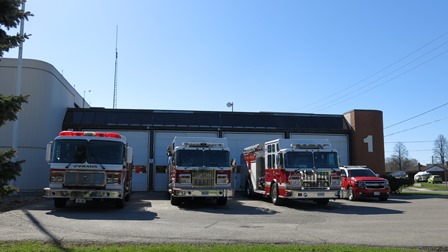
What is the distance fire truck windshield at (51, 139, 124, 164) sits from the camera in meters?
16.2

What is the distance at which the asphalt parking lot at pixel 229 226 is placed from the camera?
10016mm

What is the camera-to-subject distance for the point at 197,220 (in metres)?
13.8

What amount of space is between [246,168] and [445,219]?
42.5ft

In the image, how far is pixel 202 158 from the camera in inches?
743

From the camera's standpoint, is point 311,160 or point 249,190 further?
point 249,190

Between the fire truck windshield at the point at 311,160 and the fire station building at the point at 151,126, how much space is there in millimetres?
9367

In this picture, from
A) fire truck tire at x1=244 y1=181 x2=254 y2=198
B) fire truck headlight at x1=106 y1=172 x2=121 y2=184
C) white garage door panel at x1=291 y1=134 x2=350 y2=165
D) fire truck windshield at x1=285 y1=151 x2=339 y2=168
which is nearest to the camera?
fire truck headlight at x1=106 y1=172 x2=121 y2=184

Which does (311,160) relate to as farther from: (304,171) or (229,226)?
(229,226)

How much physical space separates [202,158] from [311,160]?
4.85m

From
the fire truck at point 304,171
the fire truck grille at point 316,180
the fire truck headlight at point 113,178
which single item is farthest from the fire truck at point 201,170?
the fire truck grille at point 316,180

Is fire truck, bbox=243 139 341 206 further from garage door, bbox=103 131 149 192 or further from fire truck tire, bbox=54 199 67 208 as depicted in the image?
garage door, bbox=103 131 149 192

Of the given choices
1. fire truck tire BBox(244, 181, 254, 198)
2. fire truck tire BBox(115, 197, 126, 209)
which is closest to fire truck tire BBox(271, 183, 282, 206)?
fire truck tire BBox(244, 181, 254, 198)

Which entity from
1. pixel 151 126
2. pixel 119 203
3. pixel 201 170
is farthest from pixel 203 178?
pixel 151 126

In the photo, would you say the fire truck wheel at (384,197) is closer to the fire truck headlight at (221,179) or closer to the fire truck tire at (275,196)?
the fire truck tire at (275,196)
